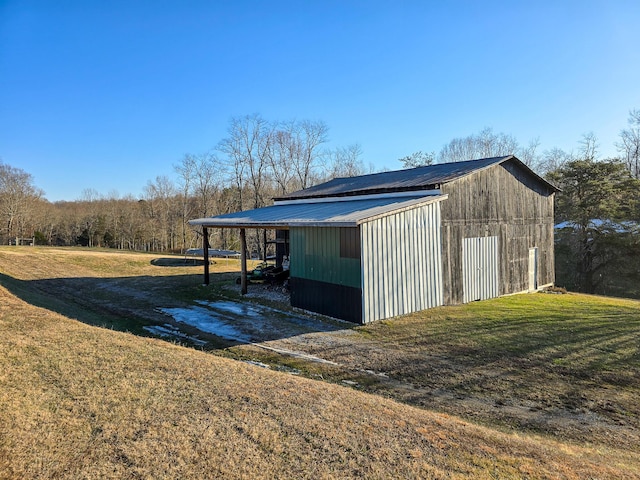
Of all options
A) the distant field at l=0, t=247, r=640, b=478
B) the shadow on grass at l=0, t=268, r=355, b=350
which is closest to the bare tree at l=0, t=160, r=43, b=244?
the shadow on grass at l=0, t=268, r=355, b=350

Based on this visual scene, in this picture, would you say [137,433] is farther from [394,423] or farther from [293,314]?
[293,314]

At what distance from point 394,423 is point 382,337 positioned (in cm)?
520

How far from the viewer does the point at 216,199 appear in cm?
4728

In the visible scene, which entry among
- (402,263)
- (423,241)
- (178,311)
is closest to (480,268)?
(423,241)

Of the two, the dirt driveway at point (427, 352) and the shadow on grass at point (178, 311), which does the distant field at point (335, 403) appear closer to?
the dirt driveway at point (427, 352)

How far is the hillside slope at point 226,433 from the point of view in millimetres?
3887

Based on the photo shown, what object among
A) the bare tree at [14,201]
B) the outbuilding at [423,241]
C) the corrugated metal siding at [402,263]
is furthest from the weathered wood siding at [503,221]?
the bare tree at [14,201]

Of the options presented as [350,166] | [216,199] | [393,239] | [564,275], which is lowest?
[564,275]

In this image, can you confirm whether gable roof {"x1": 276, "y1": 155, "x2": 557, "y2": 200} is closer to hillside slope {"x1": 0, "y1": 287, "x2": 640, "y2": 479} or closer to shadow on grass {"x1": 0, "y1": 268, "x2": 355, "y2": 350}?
shadow on grass {"x1": 0, "y1": 268, "x2": 355, "y2": 350}

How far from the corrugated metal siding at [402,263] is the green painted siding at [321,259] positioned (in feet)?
1.72

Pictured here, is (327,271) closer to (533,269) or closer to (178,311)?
(178,311)

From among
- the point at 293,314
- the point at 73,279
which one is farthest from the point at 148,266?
the point at 293,314

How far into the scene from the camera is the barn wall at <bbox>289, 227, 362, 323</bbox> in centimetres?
1134

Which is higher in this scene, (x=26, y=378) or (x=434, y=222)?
(x=434, y=222)
